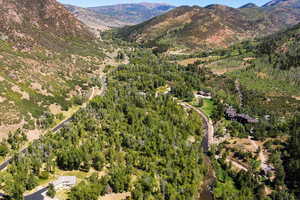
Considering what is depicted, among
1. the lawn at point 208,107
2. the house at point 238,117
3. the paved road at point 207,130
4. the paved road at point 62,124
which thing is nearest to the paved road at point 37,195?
the paved road at point 62,124

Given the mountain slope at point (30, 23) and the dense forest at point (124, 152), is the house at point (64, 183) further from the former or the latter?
the mountain slope at point (30, 23)

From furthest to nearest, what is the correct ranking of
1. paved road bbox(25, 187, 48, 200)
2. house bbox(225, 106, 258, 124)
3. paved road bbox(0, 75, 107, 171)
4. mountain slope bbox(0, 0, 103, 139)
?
house bbox(225, 106, 258, 124) → mountain slope bbox(0, 0, 103, 139) → paved road bbox(0, 75, 107, 171) → paved road bbox(25, 187, 48, 200)

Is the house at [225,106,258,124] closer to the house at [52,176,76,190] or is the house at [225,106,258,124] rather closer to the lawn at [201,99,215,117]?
the lawn at [201,99,215,117]

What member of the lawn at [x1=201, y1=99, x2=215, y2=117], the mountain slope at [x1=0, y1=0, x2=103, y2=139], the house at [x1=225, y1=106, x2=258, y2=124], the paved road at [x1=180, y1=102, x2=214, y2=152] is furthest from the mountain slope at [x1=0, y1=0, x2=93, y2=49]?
the house at [x1=225, y1=106, x2=258, y2=124]

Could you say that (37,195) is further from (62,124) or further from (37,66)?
(37,66)

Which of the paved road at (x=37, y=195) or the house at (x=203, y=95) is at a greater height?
the house at (x=203, y=95)

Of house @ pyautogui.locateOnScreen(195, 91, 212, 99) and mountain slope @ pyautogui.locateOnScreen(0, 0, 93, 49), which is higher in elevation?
mountain slope @ pyautogui.locateOnScreen(0, 0, 93, 49)

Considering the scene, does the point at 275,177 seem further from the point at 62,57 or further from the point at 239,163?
the point at 62,57

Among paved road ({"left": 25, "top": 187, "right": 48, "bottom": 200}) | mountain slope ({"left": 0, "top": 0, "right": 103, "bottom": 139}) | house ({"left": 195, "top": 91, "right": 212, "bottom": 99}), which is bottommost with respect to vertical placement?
paved road ({"left": 25, "top": 187, "right": 48, "bottom": 200})

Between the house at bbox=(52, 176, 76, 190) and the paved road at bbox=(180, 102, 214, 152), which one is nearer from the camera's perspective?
the house at bbox=(52, 176, 76, 190)
